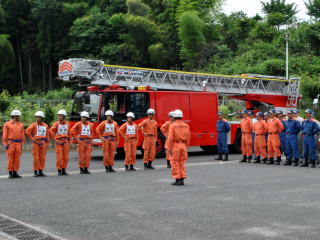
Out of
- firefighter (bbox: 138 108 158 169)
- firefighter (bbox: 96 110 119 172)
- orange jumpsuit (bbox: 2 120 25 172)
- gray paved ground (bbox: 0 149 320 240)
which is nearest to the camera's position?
gray paved ground (bbox: 0 149 320 240)

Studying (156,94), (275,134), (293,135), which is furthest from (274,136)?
(156,94)

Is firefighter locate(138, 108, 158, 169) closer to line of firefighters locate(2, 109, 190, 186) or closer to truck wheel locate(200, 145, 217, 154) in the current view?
line of firefighters locate(2, 109, 190, 186)

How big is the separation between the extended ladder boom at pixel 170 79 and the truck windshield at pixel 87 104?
148cm

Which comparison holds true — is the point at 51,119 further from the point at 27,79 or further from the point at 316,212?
the point at 27,79

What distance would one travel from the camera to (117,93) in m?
17.2

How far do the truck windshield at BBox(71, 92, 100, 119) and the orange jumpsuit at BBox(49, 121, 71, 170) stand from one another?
12.6 feet

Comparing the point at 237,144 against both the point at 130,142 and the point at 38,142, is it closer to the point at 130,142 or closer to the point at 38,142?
the point at 130,142

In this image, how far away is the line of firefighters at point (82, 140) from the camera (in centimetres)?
1081

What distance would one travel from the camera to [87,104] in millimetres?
17375

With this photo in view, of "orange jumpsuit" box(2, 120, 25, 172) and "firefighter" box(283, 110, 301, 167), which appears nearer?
"orange jumpsuit" box(2, 120, 25, 172)

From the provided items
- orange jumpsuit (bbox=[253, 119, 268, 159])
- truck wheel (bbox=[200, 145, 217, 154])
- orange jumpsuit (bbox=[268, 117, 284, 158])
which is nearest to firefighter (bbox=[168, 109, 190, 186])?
orange jumpsuit (bbox=[268, 117, 284, 158])

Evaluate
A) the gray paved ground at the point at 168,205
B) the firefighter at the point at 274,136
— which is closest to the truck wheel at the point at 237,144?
the firefighter at the point at 274,136

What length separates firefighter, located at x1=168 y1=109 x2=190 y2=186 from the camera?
1072cm

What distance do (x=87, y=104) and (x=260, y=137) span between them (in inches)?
254
